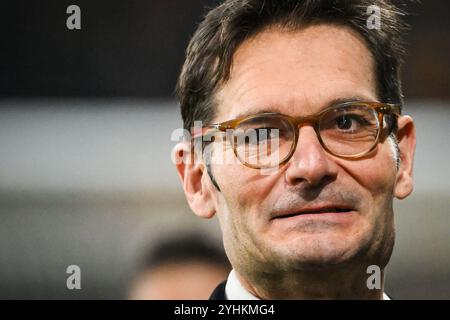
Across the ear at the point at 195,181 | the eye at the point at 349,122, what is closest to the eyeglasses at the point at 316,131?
the eye at the point at 349,122

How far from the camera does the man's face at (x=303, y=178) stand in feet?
3.07

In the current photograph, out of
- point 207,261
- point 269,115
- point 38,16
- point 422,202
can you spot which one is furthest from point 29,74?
point 422,202

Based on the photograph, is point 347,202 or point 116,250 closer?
point 347,202

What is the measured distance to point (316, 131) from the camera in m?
0.97

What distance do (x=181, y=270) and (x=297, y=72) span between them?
536mm

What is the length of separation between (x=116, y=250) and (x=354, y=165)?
2.50 ft

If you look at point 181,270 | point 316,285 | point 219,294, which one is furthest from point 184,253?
point 316,285

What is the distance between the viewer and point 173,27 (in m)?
1.53

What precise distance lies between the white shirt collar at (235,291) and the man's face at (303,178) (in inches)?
2.0

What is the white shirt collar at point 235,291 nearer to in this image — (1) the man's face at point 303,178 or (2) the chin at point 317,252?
(1) the man's face at point 303,178

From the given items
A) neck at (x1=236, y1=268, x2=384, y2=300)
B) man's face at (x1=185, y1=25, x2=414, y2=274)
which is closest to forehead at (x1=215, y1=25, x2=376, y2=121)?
man's face at (x1=185, y1=25, x2=414, y2=274)

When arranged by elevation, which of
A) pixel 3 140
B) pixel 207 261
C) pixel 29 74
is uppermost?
pixel 29 74

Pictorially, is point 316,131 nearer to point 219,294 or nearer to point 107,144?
point 219,294

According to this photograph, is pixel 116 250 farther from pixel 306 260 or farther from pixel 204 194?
pixel 306 260
